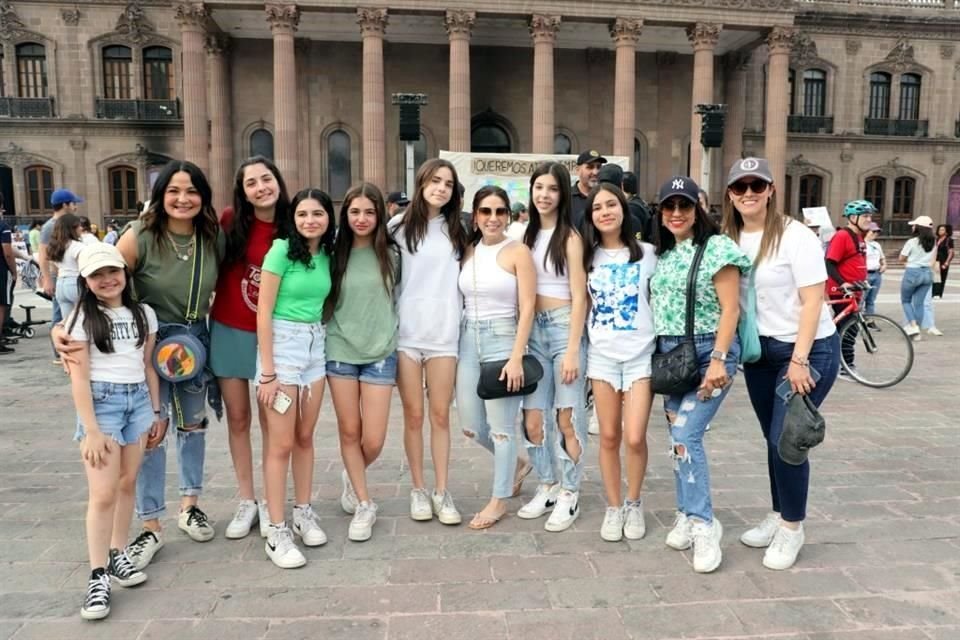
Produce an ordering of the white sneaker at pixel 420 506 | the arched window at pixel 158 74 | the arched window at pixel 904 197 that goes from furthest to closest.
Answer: the arched window at pixel 904 197, the arched window at pixel 158 74, the white sneaker at pixel 420 506

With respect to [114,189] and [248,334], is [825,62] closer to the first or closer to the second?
[114,189]

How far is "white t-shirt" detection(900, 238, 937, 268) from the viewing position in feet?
38.8

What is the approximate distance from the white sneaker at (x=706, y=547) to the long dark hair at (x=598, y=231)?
154 centimetres

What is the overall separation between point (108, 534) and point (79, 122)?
110ft

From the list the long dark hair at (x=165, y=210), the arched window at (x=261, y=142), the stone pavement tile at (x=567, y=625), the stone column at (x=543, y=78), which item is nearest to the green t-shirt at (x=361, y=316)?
the long dark hair at (x=165, y=210)

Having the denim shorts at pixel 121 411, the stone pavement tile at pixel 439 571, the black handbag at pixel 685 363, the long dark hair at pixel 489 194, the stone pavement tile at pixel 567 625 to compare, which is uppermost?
the long dark hair at pixel 489 194

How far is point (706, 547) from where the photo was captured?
12.9 feet

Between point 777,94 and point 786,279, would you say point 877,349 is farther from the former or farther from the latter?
point 777,94

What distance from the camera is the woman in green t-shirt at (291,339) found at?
3.96 metres

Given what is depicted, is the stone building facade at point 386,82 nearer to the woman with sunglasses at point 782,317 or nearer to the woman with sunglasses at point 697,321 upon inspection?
the woman with sunglasses at point 697,321

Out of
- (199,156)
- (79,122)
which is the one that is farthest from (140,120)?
(199,156)

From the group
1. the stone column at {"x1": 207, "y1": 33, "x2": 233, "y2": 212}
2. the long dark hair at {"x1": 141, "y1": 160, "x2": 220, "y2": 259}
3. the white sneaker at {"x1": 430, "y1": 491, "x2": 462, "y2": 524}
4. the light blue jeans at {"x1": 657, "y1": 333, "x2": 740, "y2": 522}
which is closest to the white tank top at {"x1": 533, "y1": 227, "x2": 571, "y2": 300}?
the light blue jeans at {"x1": 657, "y1": 333, "x2": 740, "y2": 522}

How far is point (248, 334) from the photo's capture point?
166 inches

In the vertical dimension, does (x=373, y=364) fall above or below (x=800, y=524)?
above
